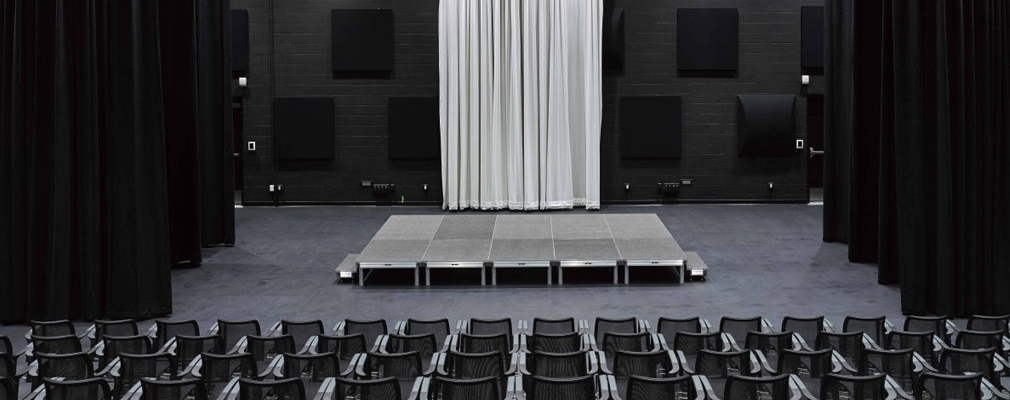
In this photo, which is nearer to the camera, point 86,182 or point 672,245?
point 86,182

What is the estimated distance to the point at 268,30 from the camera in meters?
23.8

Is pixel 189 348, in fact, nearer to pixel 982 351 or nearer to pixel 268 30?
pixel 982 351

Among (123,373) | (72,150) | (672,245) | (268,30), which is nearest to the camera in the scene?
(123,373)

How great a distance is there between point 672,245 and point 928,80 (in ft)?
14.0

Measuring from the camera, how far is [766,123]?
23.8m

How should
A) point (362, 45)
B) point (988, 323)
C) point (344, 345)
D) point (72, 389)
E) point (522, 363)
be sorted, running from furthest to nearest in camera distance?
point (362, 45)
point (988, 323)
point (344, 345)
point (522, 363)
point (72, 389)

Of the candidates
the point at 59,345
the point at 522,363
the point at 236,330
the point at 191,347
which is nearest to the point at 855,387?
the point at 522,363

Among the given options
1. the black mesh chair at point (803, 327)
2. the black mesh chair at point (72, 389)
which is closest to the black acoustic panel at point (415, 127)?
the black mesh chair at point (803, 327)

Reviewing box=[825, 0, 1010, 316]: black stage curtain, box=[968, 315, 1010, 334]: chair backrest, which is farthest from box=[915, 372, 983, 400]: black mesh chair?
box=[825, 0, 1010, 316]: black stage curtain

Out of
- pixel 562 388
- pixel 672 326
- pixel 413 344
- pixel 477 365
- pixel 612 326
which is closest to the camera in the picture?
pixel 562 388

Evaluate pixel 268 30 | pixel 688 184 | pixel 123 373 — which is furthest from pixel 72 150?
pixel 688 184

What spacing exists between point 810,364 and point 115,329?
6036 millimetres

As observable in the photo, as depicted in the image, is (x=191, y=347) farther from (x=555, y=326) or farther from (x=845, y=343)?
(x=845, y=343)

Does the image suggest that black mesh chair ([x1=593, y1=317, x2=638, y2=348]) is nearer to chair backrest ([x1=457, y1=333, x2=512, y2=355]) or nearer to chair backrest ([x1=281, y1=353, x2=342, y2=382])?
chair backrest ([x1=457, y1=333, x2=512, y2=355])
